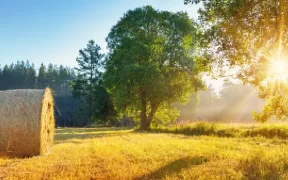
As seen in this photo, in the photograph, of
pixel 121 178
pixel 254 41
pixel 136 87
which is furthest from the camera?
pixel 136 87

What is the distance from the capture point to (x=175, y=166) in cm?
911

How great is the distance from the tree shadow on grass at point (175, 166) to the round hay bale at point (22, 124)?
6.25 m

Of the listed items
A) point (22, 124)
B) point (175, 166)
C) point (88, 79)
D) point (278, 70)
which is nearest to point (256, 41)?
point (278, 70)

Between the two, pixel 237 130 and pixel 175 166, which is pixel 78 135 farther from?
pixel 175 166

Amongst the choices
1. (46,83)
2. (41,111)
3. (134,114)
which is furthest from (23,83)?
(41,111)

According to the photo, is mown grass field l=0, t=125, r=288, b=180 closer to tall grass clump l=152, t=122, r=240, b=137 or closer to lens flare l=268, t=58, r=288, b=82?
lens flare l=268, t=58, r=288, b=82

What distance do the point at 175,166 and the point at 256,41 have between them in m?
6.64

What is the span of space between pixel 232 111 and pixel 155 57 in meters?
100

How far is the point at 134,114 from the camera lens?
37.6 metres

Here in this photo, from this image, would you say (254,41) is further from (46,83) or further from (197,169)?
(46,83)

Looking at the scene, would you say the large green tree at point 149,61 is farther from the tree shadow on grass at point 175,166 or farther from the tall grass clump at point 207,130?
the tree shadow on grass at point 175,166

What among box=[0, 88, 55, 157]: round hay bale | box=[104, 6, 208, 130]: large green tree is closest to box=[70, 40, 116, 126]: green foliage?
box=[104, 6, 208, 130]: large green tree

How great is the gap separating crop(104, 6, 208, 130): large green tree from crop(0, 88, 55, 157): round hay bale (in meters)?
16.2

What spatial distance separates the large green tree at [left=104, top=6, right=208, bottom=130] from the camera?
30078 mm
